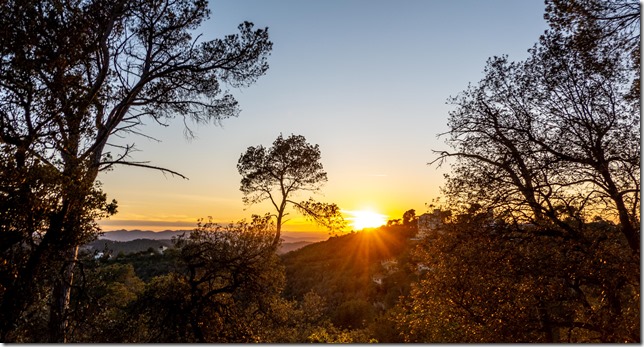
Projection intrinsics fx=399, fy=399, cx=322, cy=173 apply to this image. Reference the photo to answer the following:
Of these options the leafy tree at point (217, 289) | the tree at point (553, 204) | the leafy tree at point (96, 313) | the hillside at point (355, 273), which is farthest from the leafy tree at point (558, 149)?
the hillside at point (355, 273)

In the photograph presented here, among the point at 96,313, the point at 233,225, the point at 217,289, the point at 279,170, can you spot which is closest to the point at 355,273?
the point at 279,170

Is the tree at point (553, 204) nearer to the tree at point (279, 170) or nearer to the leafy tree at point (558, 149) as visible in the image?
the leafy tree at point (558, 149)

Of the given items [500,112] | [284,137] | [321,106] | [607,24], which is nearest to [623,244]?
Result: [500,112]

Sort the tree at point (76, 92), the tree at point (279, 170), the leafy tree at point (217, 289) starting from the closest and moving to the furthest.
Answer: the tree at point (76, 92) → the leafy tree at point (217, 289) → the tree at point (279, 170)

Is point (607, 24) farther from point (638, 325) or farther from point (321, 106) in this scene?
point (321, 106)

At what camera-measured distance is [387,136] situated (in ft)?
38.1

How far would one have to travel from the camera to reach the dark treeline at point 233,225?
6.37 metres

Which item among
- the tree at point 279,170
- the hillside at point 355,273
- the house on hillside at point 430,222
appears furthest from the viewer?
the hillside at point 355,273

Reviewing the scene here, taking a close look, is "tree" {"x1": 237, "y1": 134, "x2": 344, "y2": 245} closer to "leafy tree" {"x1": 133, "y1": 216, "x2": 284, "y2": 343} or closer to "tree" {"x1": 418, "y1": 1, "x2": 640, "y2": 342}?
"leafy tree" {"x1": 133, "y1": 216, "x2": 284, "y2": 343}

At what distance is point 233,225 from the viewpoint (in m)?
12.0

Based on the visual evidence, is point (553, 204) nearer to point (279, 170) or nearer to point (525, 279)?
point (525, 279)

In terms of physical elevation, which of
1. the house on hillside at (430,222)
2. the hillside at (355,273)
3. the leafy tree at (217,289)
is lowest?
the hillside at (355,273)

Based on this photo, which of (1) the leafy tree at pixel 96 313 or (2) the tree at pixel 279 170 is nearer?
(1) the leafy tree at pixel 96 313

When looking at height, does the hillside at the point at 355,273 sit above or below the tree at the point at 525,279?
below
